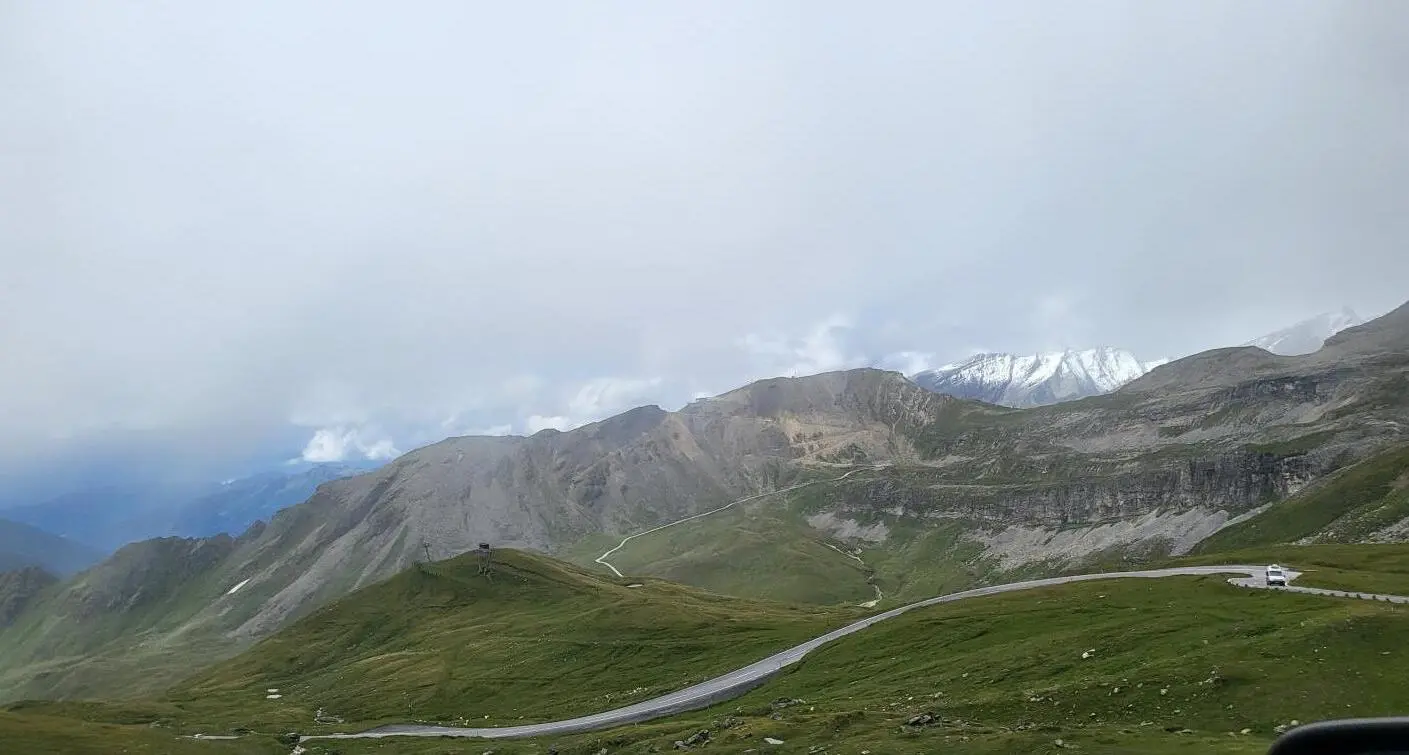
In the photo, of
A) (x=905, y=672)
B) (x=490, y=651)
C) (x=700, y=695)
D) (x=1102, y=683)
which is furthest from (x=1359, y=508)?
(x=490, y=651)

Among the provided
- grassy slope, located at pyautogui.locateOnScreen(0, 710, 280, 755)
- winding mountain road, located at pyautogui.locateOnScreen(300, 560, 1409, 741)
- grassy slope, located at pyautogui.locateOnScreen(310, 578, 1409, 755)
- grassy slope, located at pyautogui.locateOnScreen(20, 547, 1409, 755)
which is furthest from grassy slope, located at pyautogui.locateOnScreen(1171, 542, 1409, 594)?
grassy slope, located at pyautogui.locateOnScreen(0, 710, 280, 755)

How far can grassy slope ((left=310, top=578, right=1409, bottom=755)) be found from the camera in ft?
116

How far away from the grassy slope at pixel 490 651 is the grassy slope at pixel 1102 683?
24.8 metres

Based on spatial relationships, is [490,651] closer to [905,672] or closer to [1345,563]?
[905,672]

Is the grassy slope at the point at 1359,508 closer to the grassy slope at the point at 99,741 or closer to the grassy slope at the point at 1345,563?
the grassy slope at the point at 1345,563

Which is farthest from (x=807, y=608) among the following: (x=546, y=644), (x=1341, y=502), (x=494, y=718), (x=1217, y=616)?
(x=1341, y=502)

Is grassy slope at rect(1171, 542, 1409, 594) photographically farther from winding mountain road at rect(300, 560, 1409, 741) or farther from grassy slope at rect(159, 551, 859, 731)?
grassy slope at rect(159, 551, 859, 731)

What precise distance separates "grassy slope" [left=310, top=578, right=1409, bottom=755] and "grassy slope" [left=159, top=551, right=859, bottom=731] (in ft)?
81.2

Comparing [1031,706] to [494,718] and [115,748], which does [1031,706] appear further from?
[115,748]

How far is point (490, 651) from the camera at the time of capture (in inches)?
4978

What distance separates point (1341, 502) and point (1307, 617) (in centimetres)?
19217

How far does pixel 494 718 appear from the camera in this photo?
9094 centimetres

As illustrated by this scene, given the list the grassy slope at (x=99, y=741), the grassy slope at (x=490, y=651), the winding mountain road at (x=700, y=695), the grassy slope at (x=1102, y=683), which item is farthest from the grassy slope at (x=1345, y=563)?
the grassy slope at (x=99, y=741)

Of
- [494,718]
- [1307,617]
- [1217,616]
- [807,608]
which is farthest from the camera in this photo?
[807,608]
